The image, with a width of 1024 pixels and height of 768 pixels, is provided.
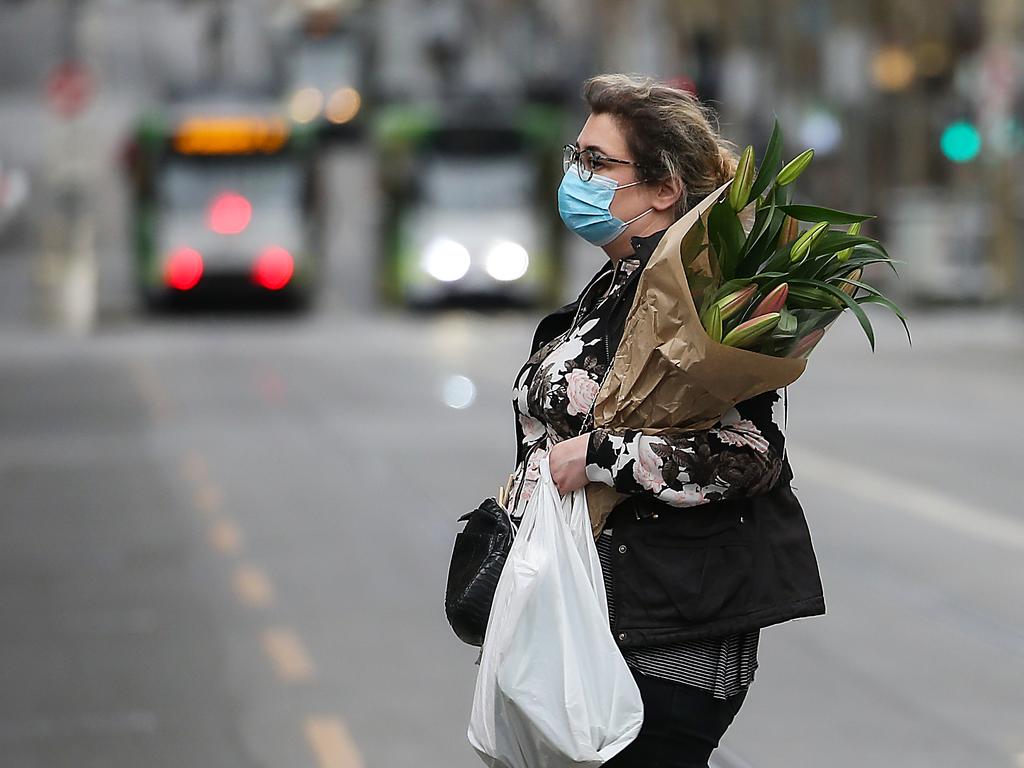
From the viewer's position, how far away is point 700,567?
3.28 metres

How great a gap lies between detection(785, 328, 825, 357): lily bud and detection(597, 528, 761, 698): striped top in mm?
422

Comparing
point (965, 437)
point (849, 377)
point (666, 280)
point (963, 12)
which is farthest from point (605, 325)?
point (963, 12)

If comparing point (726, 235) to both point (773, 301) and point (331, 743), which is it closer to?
point (773, 301)

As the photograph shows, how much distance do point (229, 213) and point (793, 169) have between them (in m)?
26.7

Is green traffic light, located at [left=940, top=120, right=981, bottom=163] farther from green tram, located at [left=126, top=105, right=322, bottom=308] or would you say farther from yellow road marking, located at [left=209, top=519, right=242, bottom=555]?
yellow road marking, located at [left=209, top=519, right=242, bottom=555]

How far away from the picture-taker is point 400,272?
1164 inches

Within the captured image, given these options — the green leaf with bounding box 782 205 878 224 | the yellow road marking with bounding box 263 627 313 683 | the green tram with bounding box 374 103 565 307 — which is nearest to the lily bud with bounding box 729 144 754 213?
the green leaf with bounding box 782 205 878 224

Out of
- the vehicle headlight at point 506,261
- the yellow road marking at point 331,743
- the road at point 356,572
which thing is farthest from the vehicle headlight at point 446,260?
the yellow road marking at point 331,743

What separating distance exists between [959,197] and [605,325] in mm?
31410

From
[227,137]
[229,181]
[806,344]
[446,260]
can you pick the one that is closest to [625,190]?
[806,344]

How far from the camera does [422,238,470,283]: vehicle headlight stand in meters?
29.0

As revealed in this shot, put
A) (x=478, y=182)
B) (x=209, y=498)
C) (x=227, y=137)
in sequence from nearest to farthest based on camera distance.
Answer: (x=209, y=498), (x=478, y=182), (x=227, y=137)

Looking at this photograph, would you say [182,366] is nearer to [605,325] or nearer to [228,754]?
[228,754]

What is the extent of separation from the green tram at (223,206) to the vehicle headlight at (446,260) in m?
1.86
